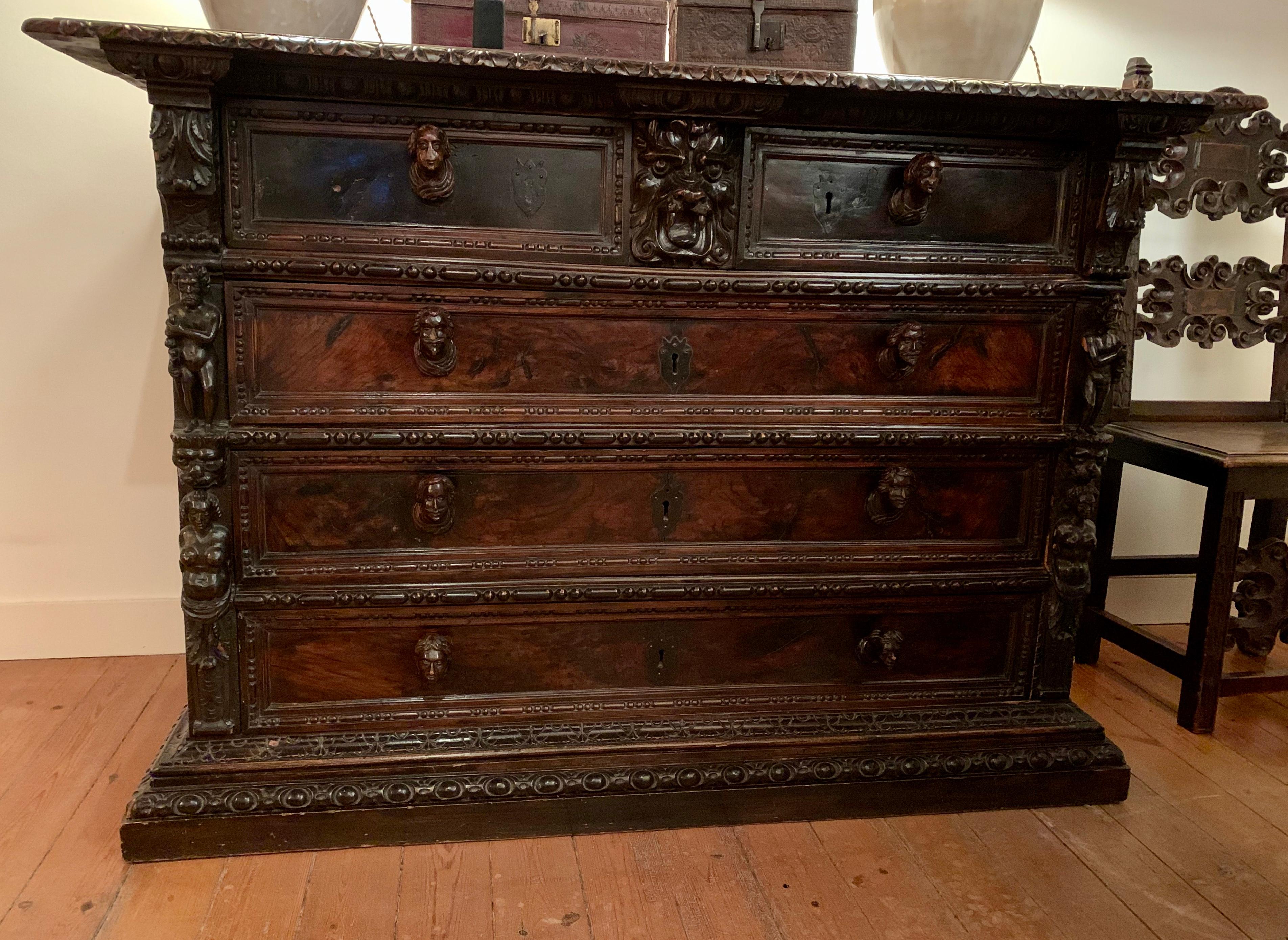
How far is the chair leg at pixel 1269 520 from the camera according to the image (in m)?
2.73

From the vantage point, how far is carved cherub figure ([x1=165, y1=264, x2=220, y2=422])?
5.37ft

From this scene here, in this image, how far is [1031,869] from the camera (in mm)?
1830

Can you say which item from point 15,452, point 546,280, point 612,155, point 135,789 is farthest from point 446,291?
point 15,452

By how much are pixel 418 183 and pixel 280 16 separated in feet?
1.27

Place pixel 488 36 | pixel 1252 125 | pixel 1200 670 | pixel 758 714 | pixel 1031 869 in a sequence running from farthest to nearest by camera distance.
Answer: pixel 1252 125 < pixel 1200 670 < pixel 758 714 < pixel 1031 869 < pixel 488 36

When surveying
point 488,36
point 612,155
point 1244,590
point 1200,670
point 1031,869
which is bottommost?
point 1031,869

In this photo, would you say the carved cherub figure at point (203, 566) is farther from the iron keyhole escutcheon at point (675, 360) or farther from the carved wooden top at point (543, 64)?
the iron keyhole escutcheon at point (675, 360)

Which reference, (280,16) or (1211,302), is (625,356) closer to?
(280,16)

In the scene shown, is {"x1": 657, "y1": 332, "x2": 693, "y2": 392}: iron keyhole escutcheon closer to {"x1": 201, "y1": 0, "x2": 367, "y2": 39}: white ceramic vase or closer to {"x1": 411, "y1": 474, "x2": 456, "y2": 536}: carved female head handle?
{"x1": 411, "y1": 474, "x2": 456, "y2": 536}: carved female head handle

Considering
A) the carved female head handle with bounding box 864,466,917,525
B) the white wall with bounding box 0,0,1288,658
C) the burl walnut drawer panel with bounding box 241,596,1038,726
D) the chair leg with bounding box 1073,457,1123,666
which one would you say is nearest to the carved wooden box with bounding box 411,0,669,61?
the white wall with bounding box 0,0,1288,658

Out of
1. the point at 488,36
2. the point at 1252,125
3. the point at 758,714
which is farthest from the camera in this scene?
the point at 1252,125

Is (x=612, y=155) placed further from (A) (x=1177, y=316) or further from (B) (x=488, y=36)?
(A) (x=1177, y=316)

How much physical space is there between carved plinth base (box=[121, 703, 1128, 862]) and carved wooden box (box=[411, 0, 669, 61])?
1.32 metres

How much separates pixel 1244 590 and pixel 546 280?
1.94 meters
